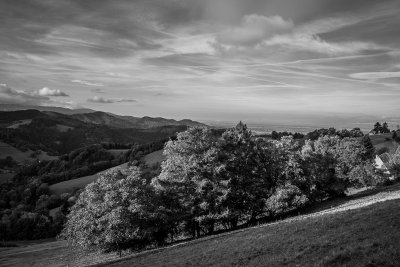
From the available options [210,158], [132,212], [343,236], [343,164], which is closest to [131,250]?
[132,212]

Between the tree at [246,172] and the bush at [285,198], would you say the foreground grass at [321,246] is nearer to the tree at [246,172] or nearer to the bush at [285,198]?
the tree at [246,172]

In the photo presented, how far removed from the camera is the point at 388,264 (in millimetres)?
15914

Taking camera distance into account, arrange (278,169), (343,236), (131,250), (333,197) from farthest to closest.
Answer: (333,197)
(278,169)
(131,250)
(343,236)

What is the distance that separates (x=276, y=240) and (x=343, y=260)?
8.52 meters

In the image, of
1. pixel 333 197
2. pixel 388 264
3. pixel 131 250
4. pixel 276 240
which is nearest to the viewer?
pixel 388 264

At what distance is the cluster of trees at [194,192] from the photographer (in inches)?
1773

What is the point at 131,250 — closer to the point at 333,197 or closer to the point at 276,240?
the point at 276,240

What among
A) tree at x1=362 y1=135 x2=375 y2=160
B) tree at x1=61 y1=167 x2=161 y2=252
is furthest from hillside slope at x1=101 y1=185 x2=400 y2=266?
tree at x1=362 y1=135 x2=375 y2=160

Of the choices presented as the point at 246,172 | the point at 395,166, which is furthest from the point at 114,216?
the point at 395,166

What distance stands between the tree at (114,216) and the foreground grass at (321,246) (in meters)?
12.2

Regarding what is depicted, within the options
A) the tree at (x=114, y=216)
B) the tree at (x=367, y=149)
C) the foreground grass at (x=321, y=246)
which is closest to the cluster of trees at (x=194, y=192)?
the tree at (x=114, y=216)

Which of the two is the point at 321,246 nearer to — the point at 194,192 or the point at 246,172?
the point at 194,192

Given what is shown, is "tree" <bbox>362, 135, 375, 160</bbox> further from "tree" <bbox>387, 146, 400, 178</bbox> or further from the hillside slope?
the hillside slope

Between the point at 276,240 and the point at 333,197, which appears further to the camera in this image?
the point at 333,197
